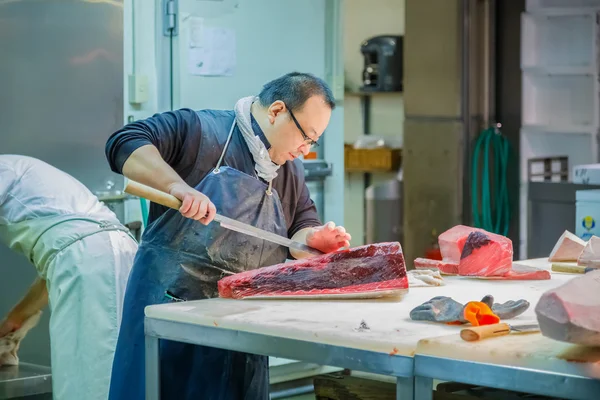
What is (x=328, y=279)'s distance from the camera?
324cm

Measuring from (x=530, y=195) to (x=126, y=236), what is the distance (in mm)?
2941

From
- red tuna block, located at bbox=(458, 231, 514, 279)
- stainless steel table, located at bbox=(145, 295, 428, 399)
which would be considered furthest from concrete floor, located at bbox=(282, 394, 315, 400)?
stainless steel table, located at bbox=(145, 295, 428, 399)

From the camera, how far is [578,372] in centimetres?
226

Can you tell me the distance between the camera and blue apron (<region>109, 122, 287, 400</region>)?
3.42 m

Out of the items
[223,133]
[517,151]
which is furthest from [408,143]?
[223,133]

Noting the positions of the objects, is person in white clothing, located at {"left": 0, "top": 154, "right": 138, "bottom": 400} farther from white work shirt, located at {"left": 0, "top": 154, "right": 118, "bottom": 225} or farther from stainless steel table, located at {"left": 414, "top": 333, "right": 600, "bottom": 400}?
stainless steel table, located at {"left": 414, "top": 333, "right": 600, "bottom": 400}

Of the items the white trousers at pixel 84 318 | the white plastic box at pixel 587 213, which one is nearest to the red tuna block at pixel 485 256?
the white trousers at pixel 84 318

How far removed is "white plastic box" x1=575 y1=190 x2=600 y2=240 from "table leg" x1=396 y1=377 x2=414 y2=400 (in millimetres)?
3319

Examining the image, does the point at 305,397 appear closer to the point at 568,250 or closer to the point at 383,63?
the point at 568,250

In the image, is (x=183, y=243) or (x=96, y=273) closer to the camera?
(x=183, y=243)

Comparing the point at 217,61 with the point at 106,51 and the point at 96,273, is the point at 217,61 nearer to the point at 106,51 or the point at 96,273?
the point at 106,51

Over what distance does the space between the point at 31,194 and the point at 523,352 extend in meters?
2.77

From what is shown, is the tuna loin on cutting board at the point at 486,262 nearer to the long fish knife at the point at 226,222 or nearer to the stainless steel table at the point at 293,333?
the long fish knife at the point at 226,222

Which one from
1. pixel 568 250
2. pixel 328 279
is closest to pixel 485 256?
pixel 568 250
